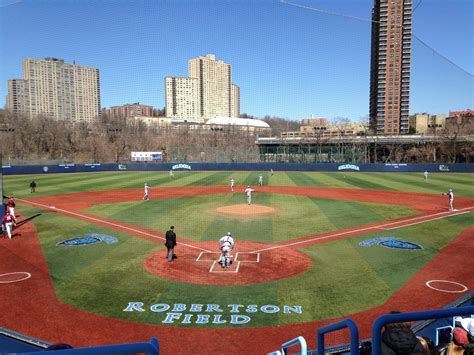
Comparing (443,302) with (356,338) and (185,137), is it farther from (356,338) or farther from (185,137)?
(185,137)

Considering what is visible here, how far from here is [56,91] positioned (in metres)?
92.0

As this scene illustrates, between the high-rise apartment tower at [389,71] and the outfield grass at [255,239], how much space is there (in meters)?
66.2

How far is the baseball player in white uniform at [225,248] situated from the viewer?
1461 cm

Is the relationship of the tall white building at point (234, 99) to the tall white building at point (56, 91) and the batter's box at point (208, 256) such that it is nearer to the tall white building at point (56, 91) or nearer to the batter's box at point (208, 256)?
the tall white building at point (56, 91)

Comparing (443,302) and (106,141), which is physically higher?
(106,141)

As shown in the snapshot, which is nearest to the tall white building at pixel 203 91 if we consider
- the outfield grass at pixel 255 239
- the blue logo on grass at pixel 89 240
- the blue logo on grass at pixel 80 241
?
the outfield grass at pixel 255 239

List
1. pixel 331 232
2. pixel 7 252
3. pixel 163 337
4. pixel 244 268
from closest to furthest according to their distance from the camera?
1. pixel 163 337
2. pixel 244 268
3. pixel 7 252
4. pixel 331 232

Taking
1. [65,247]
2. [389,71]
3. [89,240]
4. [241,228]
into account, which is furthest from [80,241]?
[389,71]

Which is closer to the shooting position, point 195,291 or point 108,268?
point 195,291

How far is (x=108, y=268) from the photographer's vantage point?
15.1 m

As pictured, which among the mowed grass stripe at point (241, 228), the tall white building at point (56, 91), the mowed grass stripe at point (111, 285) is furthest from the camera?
the tall white building at point (56, 91)

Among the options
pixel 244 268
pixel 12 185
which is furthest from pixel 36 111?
pixel 244 268

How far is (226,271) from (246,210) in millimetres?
13045

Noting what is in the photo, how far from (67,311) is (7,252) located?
8671mm
